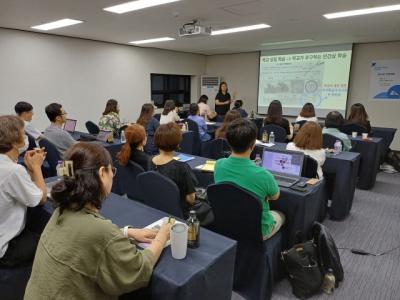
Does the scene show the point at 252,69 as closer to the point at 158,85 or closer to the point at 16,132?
the point at 158,85

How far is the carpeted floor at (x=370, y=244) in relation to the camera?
2.02 m

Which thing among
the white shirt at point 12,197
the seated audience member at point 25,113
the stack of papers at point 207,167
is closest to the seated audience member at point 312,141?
the stack of papers at point 207,167

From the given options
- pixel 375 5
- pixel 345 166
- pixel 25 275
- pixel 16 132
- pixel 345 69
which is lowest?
pixel 25 275

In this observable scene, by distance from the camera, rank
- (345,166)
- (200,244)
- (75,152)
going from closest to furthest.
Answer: (75,152) < (200,244) < (345,166)

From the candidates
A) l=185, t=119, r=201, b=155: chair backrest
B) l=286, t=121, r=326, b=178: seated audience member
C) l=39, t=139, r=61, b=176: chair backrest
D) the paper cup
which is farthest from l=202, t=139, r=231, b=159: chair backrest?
the paper cup

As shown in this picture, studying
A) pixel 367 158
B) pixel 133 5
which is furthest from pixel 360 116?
pixel 133 5

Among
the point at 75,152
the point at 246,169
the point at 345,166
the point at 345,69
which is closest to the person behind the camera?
Result: the point at 75,152

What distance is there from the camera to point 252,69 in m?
8.37

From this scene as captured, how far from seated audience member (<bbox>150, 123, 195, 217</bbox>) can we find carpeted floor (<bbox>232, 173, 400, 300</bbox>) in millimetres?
782

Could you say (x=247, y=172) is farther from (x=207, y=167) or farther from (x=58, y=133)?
(x=58, y=133)

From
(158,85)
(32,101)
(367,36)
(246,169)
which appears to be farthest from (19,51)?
(367,36)

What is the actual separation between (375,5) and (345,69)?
3.51 meters

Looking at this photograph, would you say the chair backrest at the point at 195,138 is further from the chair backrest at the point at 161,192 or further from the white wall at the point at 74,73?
the chair backrest at the point at 161,192

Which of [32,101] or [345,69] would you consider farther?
[345,69]
